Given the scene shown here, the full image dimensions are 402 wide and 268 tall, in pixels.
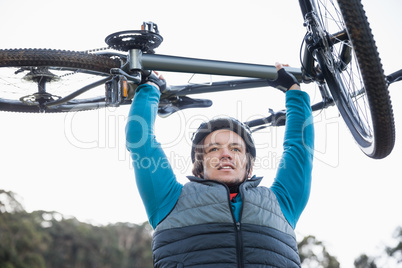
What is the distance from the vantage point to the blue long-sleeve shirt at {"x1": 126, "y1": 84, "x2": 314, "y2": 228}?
2600mm

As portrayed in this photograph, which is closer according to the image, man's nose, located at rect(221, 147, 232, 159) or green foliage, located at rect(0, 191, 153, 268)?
man's nose, located at rect(221, 147, 232, 159)

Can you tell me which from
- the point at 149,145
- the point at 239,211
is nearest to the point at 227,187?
the point at 239,211

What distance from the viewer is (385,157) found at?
292 centimetres

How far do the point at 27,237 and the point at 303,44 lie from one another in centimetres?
2464

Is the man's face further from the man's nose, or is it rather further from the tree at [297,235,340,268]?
the tree at [297,235,340,268]

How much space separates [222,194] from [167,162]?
0.36m

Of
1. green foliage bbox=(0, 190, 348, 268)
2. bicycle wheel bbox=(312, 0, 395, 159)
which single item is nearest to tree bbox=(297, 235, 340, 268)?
green foliage bbox=(0, 190, 348, 268)

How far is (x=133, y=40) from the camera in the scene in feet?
9.80

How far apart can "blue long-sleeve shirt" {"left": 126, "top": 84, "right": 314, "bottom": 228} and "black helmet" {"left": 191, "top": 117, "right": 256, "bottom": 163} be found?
8.7 inches

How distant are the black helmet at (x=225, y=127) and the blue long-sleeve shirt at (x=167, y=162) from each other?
0.22 metres

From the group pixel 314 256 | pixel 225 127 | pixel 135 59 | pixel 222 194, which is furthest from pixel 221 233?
pixel 314 256

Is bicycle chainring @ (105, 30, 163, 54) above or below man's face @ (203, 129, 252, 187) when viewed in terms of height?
above

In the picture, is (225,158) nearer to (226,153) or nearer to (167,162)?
(226,153)

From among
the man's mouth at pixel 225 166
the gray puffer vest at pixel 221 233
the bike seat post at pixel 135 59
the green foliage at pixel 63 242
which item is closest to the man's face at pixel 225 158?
the man's mouth at pixel 225 166
